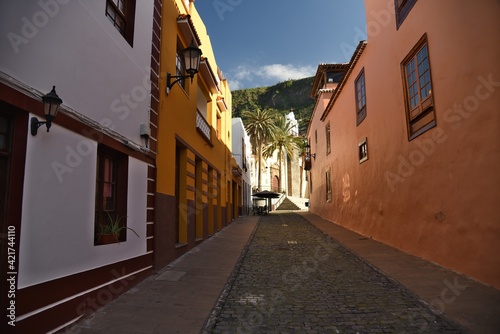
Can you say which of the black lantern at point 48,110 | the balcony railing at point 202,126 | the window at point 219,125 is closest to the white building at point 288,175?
the window at point 219,125

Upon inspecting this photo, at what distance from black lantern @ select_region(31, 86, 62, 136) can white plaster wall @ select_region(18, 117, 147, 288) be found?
0.11 meters

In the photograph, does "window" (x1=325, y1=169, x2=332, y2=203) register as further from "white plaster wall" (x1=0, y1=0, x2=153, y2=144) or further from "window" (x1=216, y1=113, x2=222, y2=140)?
"white plaster wall" (x1=0, y1=0, x2=153, y2=144)

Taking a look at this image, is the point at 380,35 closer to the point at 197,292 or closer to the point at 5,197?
the point at 197,292

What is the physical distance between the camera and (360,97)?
1231 cm

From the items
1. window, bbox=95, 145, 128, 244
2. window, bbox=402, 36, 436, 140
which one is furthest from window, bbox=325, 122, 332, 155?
window, bbox=95, 145, 128, 244

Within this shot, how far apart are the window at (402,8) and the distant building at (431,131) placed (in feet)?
0.09

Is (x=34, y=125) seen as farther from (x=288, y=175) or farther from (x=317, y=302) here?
(x=288, y=175)

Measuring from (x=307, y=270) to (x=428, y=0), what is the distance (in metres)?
5.66

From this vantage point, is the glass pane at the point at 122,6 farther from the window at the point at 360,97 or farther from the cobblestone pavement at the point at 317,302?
the window at the point at 360,97

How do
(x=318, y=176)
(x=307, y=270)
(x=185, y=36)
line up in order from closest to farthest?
(x=307, y=270), (x=185, y=36), (x=318, y=176)

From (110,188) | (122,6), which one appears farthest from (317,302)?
(122,6)

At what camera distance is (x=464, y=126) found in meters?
5.68

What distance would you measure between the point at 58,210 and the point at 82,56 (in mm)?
1835

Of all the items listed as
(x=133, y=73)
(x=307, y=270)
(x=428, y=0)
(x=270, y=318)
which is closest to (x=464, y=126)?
(x=428, y=0)
